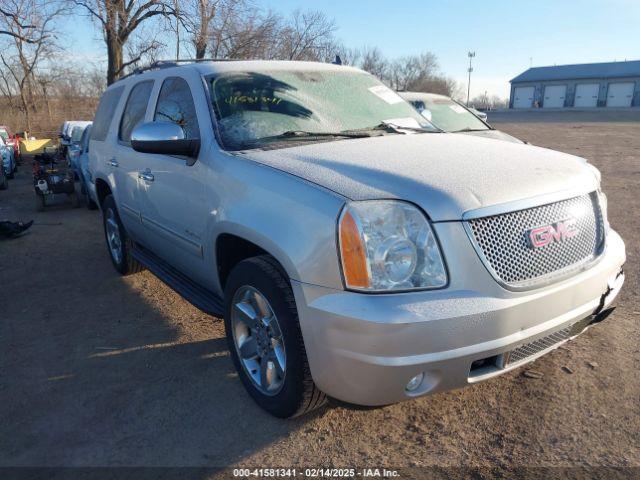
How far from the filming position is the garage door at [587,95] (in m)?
72.6

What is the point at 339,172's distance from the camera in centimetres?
251

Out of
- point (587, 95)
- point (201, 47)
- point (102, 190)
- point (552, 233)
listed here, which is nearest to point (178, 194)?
point (552, 233)

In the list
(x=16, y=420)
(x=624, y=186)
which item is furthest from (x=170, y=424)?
(x=624, y=186)

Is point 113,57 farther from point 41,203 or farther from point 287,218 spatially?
point 287,218

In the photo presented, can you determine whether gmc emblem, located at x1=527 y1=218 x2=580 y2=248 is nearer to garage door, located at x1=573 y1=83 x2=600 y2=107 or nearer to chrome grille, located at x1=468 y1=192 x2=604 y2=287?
chrome grille, located at x1=468 y1=192 x2=604 y2=287

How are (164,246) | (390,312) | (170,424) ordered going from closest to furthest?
1. (390,312)
2. (170,424)
3. (164,246)

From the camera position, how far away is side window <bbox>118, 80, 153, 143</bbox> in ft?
14.3

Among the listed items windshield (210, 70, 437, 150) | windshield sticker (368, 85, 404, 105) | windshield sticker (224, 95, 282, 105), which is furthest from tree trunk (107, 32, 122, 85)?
windshield sticker (224, 95, 282, 105)

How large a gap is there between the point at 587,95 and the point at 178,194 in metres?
83.0

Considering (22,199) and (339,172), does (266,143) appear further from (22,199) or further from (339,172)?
(22,199)

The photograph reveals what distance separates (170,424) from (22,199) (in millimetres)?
10992

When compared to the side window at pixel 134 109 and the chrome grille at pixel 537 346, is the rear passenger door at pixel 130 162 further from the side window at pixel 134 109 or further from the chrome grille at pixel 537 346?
the chrome grille at pixel 537 346

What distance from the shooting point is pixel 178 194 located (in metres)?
3.52

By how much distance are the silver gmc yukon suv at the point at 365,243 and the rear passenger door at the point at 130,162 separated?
2.83 feet
